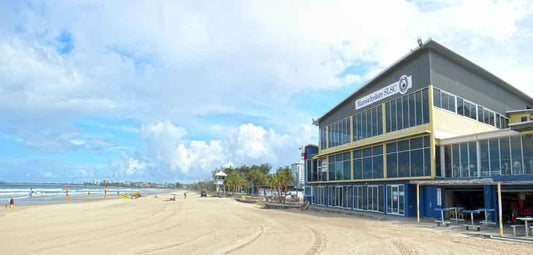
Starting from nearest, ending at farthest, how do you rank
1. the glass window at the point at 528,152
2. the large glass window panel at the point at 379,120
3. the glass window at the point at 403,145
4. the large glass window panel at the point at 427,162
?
the glass window at the point at 528,152
the large glass window panel at the point at 427,162
the glass window at the point at 403,145
the large glass window panel at the point at 379,120

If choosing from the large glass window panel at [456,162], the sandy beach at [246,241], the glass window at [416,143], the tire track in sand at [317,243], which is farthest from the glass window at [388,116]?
the tire track in sand at [317,243]

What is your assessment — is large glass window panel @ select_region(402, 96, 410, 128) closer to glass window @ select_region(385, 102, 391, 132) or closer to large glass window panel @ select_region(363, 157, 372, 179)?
glass window @ select_region(385, 102, 391, 132)

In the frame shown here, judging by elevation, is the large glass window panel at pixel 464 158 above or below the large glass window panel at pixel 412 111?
below

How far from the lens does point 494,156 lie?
2222 centimetres

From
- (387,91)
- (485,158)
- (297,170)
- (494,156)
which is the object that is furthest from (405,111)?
(297,170)

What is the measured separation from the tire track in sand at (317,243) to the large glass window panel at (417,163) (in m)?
10.6

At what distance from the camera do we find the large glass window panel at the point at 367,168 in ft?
103

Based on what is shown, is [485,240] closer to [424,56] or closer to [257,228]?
Answer: [257,228]

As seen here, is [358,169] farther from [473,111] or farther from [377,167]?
[473,111]

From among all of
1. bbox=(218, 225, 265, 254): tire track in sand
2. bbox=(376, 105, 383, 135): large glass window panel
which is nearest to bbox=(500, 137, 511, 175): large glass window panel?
bbox=(376, 105, 383, 135): large glass window panel

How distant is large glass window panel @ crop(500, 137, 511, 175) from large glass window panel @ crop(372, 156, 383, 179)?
9218mm

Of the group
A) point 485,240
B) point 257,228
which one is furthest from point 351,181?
point 485,240

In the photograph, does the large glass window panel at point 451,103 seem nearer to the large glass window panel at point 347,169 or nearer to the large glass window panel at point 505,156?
the large glass window panel at point 505,156

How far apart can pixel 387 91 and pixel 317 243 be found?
18010 millimetres
